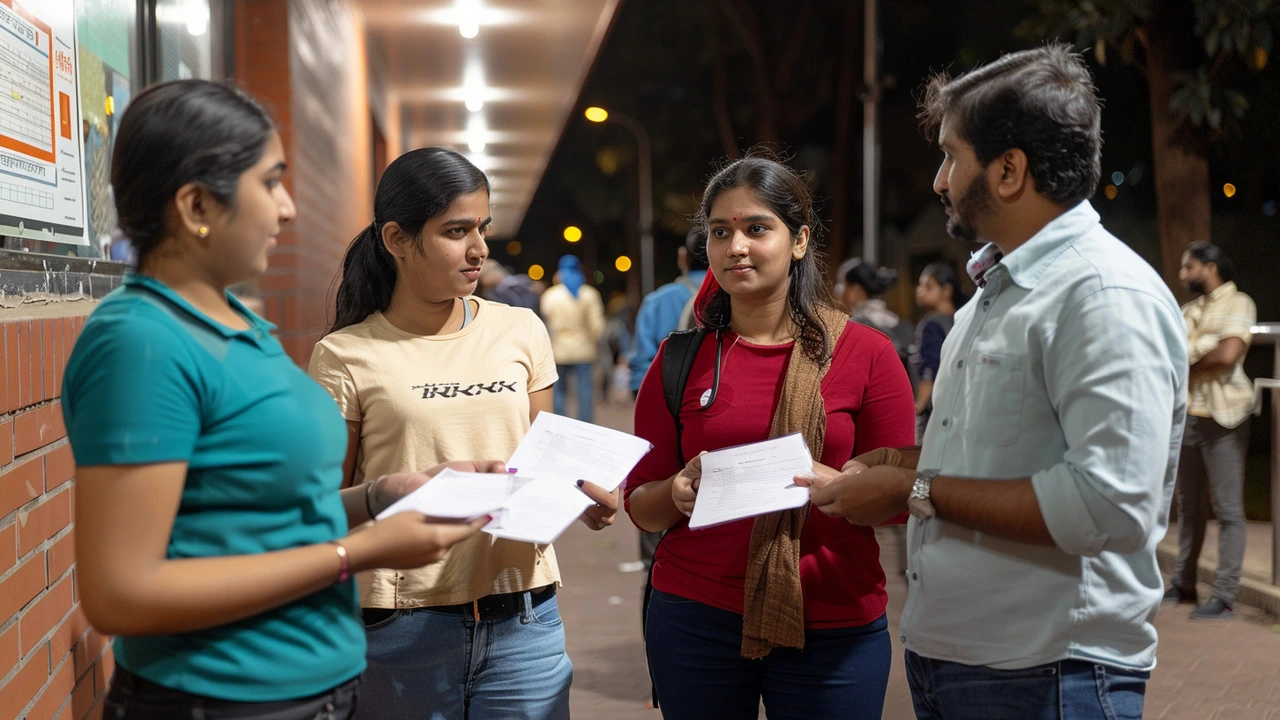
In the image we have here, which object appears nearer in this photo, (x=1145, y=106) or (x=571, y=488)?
(x=571, y=488)

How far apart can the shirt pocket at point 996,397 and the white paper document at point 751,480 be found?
1.57 feet

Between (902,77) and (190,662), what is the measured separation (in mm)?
27170

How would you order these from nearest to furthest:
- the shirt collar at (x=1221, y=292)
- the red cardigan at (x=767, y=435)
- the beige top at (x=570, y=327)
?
the red cardigan at (x=767, y=435) < the shirt collar at (x=1221, y=292) < the beige top at (x=570, y=327)

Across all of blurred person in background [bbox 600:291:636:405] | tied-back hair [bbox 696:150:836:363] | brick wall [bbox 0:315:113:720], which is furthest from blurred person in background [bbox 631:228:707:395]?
blurred person in background [bbox 600:291:636:405]

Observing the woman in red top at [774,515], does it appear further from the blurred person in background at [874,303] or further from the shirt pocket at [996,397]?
the blurred person in background at [874,303]

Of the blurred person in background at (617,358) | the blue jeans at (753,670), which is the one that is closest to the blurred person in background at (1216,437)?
the blue jeans at (753,670)

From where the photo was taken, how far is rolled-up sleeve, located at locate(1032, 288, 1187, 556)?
76.9 inches

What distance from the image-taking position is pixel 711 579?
9.73 feet

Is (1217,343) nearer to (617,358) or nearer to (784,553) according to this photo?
(784,553)

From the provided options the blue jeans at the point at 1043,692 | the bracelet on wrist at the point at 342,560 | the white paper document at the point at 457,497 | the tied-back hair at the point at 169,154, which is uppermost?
the tied-back hair at the point at 169,154

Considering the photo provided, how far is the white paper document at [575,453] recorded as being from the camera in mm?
2615

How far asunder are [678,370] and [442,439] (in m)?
0.66

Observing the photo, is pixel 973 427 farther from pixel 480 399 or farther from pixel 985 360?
pixel 480 399

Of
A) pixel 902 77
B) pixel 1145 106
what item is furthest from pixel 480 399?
pixel 902 77
